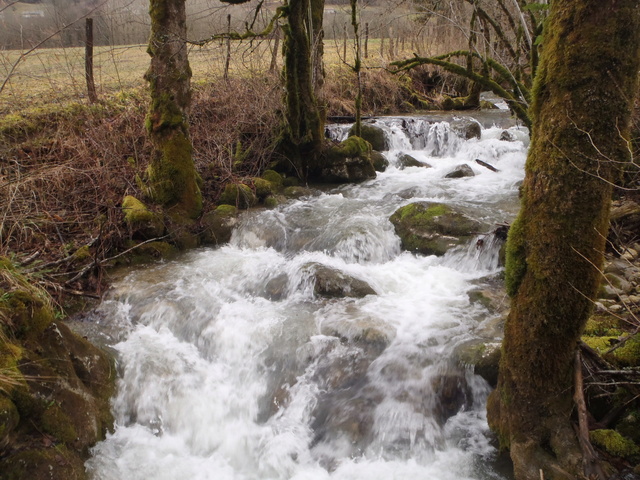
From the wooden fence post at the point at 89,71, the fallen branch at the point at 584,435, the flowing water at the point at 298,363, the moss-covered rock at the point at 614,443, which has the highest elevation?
the wooden fence post at the point at 89,71

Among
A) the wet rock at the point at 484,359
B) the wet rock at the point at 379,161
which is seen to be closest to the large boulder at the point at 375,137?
the wet rock at the point at 379,161

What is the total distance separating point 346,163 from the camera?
451 inches

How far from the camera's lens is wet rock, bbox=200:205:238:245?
8367 millimetres

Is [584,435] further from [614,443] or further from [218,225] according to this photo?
[218,225]

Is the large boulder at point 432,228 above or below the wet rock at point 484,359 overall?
above

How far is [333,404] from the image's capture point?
4.67 m

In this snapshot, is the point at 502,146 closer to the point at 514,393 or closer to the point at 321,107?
the point at 321,107

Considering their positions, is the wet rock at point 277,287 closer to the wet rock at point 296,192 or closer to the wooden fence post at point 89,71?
the wet rock at point 296,192

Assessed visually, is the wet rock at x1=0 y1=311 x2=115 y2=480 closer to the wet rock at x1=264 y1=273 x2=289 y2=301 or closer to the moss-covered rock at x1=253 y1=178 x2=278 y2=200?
the wet rock at x1=264 y1=273 x2=289 y2=301

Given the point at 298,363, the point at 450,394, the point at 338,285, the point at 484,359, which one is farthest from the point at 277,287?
the point at 484,359

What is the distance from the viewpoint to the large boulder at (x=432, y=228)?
7586 millimetres

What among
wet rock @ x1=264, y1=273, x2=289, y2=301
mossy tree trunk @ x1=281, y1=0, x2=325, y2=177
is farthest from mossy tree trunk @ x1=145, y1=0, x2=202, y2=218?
mossy tree trunk @ x1=281, y1=0, x2=325, y2=177

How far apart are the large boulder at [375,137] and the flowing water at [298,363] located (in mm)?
5856

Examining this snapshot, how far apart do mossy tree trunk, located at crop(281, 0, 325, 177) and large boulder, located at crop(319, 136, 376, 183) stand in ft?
1.10
